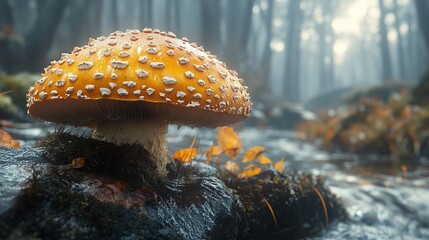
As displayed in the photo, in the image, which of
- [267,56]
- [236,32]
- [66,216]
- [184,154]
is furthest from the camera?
[267,56]

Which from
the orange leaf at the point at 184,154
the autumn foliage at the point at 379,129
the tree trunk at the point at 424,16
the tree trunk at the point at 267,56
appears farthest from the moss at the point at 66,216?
the tree trunk at the point at 267,56

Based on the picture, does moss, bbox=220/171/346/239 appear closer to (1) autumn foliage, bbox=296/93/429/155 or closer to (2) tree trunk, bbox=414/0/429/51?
(1) autumn foliage, bbox=296/93/429/155

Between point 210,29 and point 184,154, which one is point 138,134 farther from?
point 210,29

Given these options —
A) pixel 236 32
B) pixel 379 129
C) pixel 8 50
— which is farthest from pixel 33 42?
pixel 236 32

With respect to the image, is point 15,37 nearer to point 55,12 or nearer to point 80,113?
point 55,12

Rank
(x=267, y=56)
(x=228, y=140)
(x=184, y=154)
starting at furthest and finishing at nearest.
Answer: (x=267, y=56)
(x=228, y=140)
(x=184, y=154)

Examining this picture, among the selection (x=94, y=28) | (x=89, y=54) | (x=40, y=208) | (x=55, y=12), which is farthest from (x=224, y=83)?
(x=94, y=28)

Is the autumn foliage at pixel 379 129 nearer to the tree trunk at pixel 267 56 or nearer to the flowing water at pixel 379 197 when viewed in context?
the flowing water at pixel 379 197

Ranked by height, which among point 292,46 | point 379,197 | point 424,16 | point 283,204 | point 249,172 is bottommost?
point 379,197
